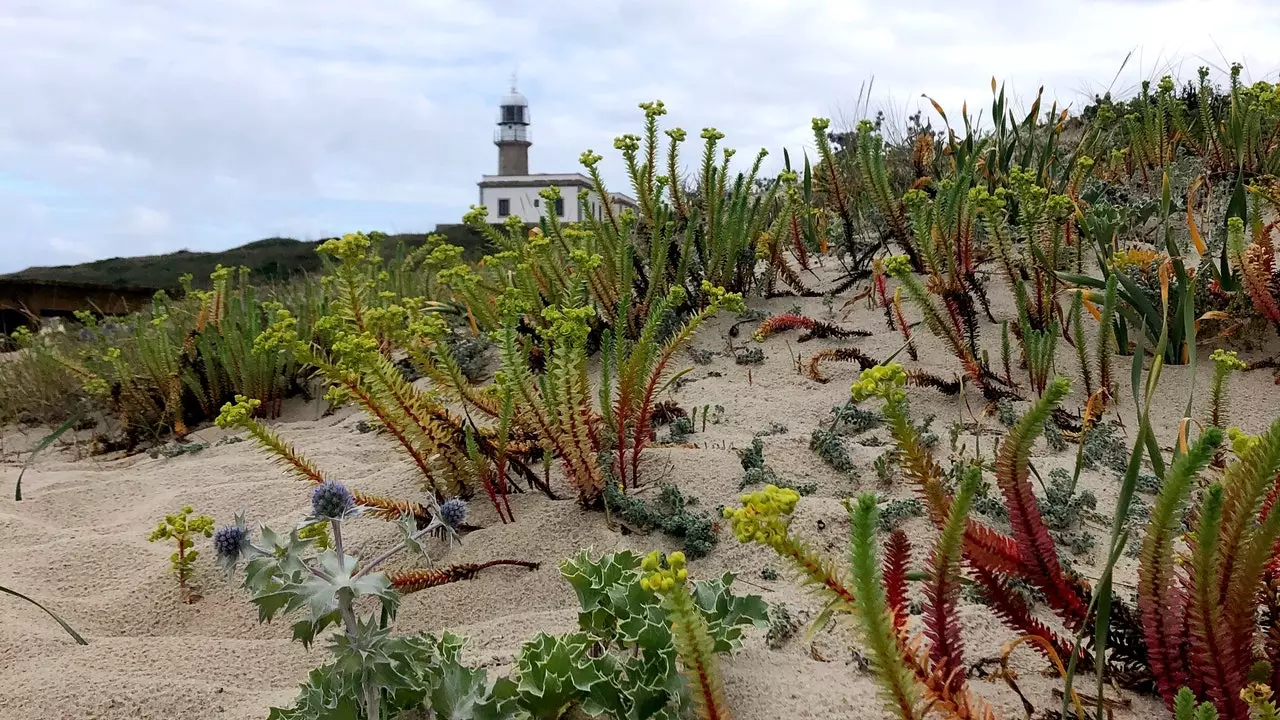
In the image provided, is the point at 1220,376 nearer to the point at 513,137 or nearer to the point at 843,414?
the point at 843,414

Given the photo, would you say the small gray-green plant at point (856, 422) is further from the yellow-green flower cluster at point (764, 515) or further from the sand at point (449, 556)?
the yellow-green flower cluster at point (764, 515)

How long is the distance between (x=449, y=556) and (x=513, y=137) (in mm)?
52495

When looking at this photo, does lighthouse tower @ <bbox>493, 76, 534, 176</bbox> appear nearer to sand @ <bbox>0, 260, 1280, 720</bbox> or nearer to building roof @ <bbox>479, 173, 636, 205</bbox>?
building roof @ <bbox>479, 173, 636, 205</bbox>

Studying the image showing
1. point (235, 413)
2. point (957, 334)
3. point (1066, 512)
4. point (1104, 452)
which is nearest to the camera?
point (235, 413)

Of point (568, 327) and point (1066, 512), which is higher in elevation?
point (568, 327)

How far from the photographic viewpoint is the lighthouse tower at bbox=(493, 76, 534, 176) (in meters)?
52.3


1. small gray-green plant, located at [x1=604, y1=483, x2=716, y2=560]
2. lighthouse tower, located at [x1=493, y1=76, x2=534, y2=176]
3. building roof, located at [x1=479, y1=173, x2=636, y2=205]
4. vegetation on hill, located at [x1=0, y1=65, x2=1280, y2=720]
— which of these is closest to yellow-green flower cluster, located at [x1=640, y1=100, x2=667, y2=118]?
vegetation on hill, located at [x1=0, y1=65, x2=1280, y2=720]

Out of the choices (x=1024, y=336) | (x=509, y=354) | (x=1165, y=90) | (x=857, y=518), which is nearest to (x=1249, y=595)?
(x=857, y=518)

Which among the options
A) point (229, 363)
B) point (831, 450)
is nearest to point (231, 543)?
point (831, 450)

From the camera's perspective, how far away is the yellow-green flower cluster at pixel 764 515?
1.15 m

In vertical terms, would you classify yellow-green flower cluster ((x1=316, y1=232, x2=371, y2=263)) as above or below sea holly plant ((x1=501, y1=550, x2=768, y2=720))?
above

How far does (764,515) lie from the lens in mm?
1154

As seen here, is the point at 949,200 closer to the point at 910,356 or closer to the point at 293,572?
the point at 910,356

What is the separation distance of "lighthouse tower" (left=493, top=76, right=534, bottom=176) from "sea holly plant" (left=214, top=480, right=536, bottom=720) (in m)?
52.3
